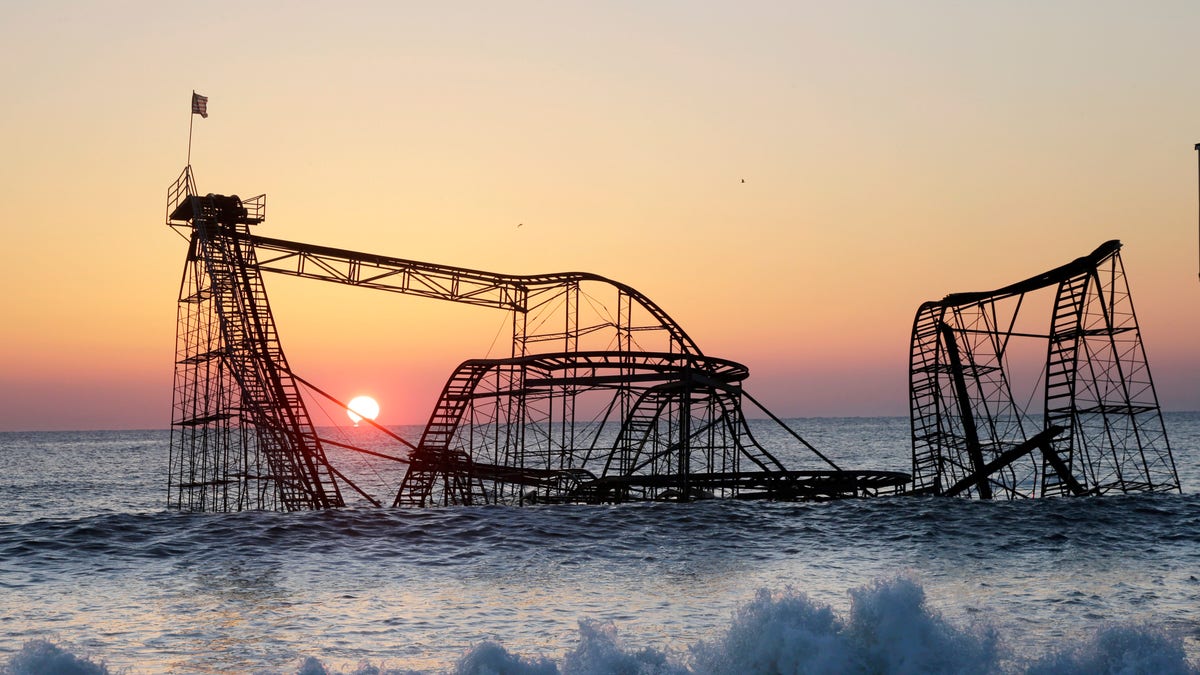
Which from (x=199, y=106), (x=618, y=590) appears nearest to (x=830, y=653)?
(x=618, y=590)

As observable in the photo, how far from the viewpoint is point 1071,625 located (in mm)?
16547

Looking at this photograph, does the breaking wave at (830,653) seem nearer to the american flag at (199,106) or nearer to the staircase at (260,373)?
the staircase at (260,373)

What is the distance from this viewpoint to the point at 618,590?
19766 millimetres

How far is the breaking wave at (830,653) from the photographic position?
506 inches

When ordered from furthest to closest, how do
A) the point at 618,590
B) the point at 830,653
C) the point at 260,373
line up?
the point at 260,373 < the point at 618,590 < the point at 830,653

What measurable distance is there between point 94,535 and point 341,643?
13142mm

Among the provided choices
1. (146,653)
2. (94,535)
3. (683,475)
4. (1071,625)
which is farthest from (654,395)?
(146,653)

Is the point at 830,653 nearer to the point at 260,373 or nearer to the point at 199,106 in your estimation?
the point at 260,373

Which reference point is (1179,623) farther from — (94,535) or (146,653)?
(94,535)

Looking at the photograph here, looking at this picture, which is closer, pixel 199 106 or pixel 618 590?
pixel 618 590

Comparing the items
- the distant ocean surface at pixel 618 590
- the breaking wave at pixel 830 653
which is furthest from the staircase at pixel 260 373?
the breaking wave at pixel 830 653

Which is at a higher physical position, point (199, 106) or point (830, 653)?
point (199, 106)

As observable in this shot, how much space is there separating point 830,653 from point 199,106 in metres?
36.0

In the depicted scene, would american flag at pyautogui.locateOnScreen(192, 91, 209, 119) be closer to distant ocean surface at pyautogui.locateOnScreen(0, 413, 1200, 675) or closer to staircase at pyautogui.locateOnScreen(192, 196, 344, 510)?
staircase at pyautogui.locateOnScreen(192, 196, 344, 510)
